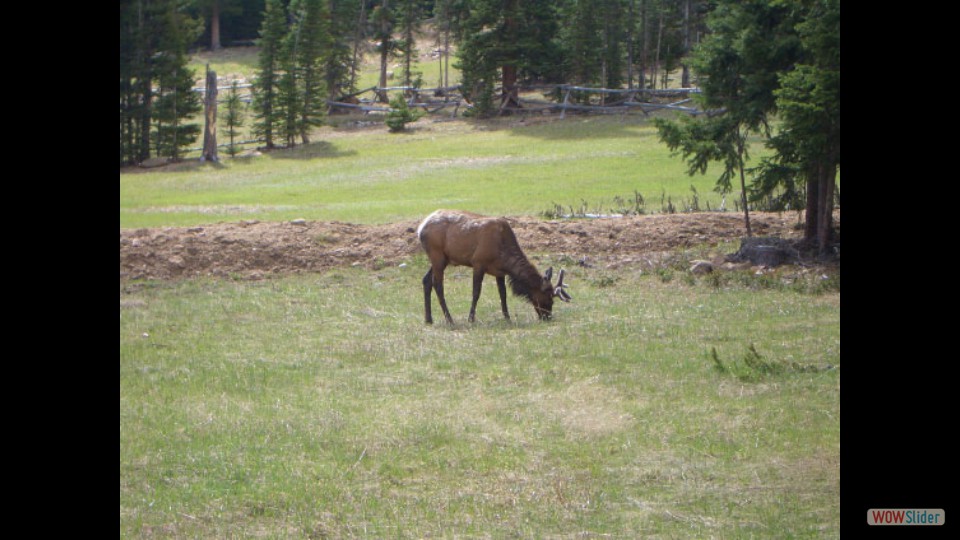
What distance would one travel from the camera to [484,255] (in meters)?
15.5

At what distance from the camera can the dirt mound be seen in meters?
21.2

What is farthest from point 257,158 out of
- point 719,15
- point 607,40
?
point 719,15

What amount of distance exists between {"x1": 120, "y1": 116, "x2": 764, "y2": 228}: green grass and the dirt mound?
410 centimetres

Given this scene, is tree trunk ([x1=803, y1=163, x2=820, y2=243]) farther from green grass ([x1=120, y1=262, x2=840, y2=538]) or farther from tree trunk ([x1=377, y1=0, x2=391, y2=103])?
tree trunk ([x1=377, y1=0, x2=391, y2=103])

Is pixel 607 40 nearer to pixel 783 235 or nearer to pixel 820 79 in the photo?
pixel 783 235

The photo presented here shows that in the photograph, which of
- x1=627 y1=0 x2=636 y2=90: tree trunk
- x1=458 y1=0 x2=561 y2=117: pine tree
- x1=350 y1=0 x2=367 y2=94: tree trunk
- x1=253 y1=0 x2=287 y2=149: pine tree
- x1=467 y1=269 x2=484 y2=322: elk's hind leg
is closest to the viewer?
x1=467 y1=269 x2=484 y2=322: elk's hind leg

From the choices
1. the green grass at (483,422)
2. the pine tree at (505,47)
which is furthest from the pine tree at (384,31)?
the green grass at (483,422)

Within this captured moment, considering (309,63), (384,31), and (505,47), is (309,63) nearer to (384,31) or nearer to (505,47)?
(505,47)

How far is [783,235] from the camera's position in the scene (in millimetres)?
23016

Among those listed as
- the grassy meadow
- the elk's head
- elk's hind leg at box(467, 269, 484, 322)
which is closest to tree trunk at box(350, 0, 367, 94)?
the grassy meadow

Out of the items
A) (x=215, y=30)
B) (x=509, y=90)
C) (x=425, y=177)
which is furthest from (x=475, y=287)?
(x=215, y=30)

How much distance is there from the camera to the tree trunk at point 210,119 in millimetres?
45531
